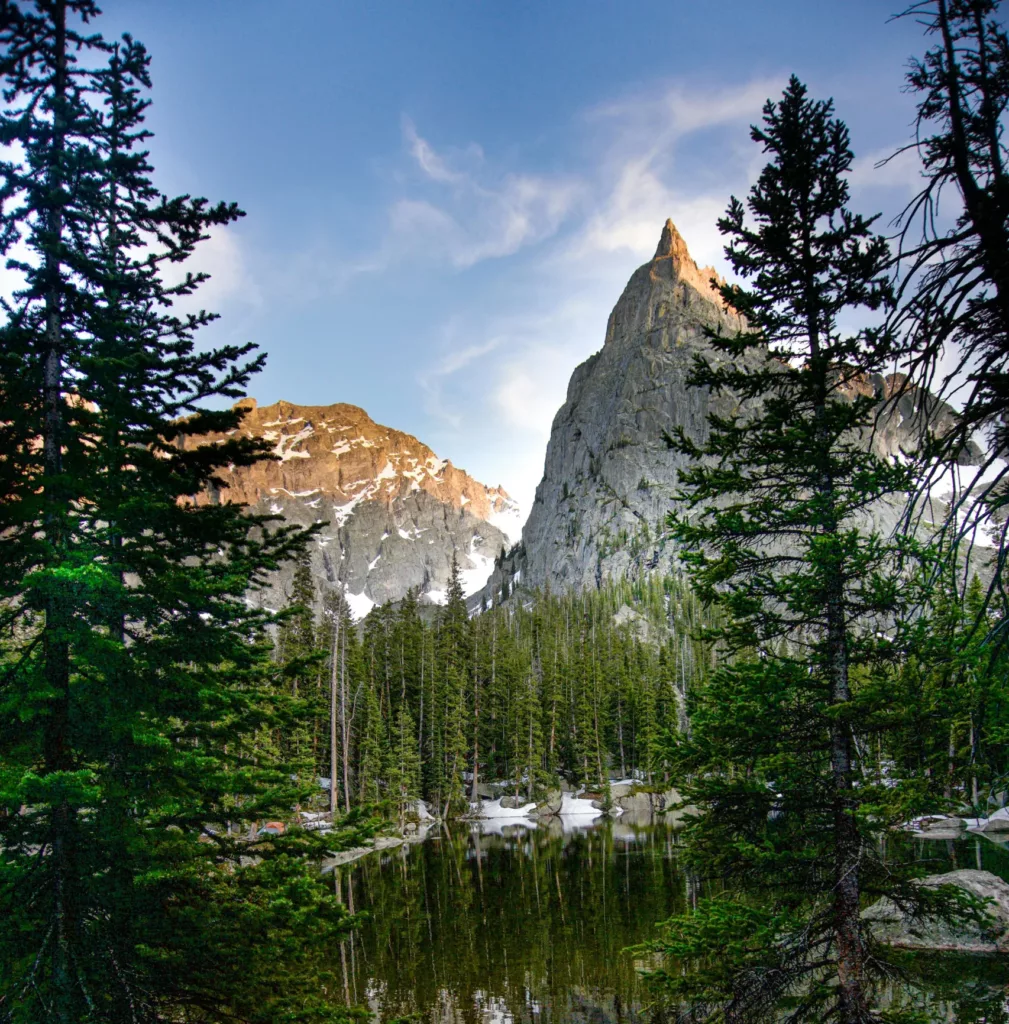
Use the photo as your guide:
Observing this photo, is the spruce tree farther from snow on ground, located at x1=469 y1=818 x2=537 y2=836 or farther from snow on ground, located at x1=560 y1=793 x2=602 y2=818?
snow on ground, located at x1=560 y1=793 x2=602 y2=818

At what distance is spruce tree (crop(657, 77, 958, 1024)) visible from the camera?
7918 millimetres

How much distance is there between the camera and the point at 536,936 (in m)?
21.3

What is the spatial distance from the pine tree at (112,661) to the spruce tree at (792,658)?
523 centimetres

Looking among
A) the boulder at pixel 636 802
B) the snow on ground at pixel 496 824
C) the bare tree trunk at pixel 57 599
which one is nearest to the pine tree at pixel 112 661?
the bare tree trunk at pixel 57 599

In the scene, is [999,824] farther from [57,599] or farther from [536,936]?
[57,599]

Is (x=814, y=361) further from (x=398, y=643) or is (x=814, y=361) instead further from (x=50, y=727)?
(x=398, y=643)

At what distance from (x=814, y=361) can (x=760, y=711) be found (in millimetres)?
4954

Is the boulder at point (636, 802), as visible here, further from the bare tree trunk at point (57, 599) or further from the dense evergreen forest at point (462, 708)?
the bare tree trunk at point (57, 599)

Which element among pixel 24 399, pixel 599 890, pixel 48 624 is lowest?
pixel 599 890

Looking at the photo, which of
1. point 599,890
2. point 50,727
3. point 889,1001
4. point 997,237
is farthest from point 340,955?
point 997,237

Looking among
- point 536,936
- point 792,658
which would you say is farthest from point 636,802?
point 792,658

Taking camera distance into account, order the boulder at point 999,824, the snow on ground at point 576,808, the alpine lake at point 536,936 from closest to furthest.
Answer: the alpine lake at point 536,936
the boulder at point 999,824
the snow on ground at point 576,808

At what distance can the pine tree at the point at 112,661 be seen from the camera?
5.89 meters

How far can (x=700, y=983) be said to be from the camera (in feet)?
26.1
